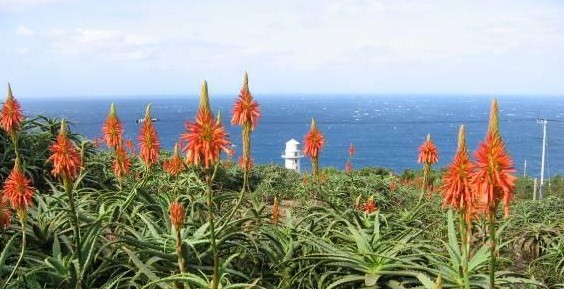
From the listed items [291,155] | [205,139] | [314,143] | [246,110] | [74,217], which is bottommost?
[291,155]

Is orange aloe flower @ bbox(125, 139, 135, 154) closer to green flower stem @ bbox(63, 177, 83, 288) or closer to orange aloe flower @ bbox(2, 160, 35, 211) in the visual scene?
orange aloe flower @ bbox(2, 160, 35, 211)

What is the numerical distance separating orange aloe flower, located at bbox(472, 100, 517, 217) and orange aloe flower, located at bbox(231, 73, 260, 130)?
51.1 inches

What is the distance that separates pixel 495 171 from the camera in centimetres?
233

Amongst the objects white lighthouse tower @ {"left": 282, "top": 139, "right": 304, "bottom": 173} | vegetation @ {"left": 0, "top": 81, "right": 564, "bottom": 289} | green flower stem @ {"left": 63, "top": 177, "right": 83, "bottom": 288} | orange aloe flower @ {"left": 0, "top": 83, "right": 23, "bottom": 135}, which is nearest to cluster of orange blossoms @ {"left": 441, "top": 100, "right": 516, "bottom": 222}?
vegetation @ {"left": 0, "top": 81, "right": 564, "bottom": 289}

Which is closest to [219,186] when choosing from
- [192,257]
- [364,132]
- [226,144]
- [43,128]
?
[43,128]

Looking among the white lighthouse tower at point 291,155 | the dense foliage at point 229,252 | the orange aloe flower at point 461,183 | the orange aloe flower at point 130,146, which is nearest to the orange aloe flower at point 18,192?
the dense foliage at point 229,252

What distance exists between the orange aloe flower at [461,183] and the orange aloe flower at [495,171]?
342 millimetres

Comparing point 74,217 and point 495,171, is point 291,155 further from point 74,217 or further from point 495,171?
point 495,171

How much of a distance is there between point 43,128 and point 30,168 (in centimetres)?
110

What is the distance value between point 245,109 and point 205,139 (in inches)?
24.0

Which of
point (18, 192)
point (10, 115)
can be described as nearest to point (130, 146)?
point (10, 115)

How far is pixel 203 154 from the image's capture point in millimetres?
2570

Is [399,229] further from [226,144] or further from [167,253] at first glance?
[226,144]

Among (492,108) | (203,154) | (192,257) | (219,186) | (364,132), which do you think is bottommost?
(364,132)
